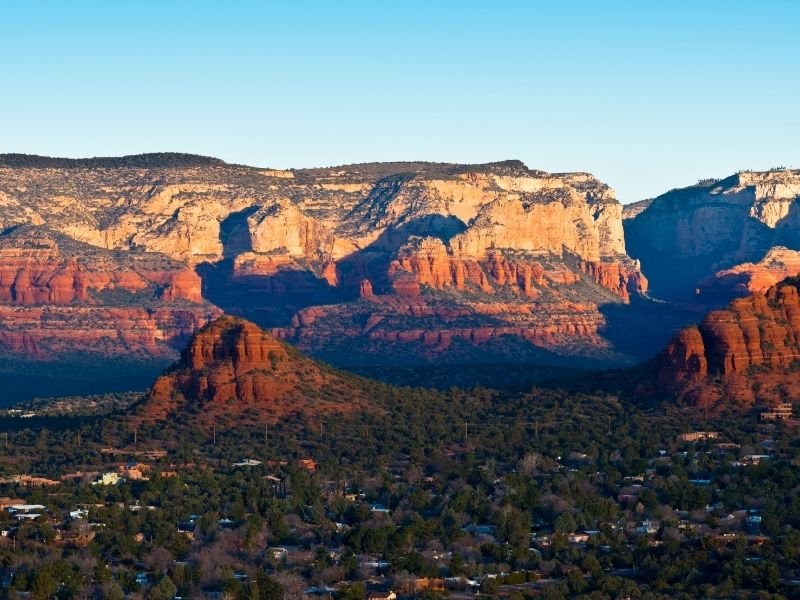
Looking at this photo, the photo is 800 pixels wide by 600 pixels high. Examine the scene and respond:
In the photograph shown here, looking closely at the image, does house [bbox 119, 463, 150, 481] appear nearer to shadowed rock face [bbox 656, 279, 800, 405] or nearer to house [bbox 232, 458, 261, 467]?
house [bbox 232, 458, 261, 467]

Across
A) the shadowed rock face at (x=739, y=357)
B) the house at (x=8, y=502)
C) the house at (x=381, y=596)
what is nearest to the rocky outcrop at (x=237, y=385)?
the shadowed rock face at (x=739, y=357)

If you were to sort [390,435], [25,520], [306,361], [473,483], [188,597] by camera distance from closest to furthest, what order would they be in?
1. [188,597]
2. [25,520]
3. [473,483]
4. [390,435]
5. [306,361]

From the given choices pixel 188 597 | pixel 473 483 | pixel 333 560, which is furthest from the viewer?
pixel 473 483

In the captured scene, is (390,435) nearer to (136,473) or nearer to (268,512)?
(136,473)

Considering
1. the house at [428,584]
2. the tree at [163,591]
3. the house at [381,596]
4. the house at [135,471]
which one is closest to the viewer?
the tree at [163,591]

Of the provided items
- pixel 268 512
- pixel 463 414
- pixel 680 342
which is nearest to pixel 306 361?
pixel 463 414

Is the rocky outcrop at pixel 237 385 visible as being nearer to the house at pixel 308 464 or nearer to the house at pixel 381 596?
the house at pixel 308 464
